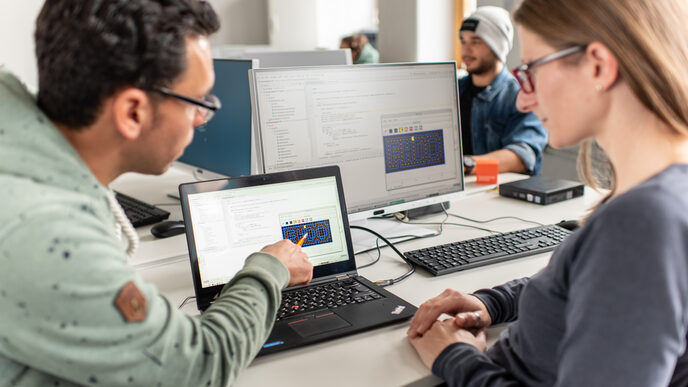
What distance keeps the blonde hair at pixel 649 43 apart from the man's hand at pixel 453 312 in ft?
1.58

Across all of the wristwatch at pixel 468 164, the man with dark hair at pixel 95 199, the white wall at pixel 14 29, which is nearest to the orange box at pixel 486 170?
the wristwatch at pixel 468 164

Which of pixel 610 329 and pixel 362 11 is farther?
pixel 362 11

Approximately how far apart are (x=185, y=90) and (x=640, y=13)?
0.62m

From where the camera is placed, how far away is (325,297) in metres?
1.15

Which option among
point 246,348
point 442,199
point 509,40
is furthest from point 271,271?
point 509,40

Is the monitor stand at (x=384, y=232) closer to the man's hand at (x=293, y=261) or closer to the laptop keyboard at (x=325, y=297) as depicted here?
the laptop keyboard at (x=325, y=297)

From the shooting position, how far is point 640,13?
0.72m

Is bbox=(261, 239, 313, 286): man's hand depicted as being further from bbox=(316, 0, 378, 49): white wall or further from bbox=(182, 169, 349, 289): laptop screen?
bbox=(316, 0, 378, 49): white wall

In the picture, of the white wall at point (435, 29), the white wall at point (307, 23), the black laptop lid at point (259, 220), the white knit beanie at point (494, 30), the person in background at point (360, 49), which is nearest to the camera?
the black laptop lid at point (259, 220)

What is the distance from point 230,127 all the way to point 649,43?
1.31m

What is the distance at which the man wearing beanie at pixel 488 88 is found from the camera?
2732mm

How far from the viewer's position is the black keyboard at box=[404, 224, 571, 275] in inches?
51.7

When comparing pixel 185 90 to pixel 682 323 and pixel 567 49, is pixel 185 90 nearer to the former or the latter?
pixel 567 49

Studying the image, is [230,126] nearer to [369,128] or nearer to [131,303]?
[369,128]
